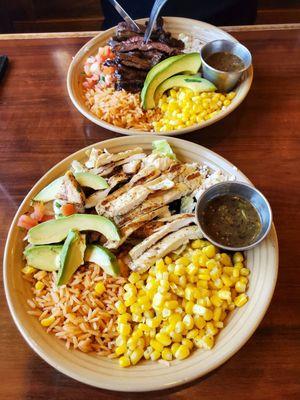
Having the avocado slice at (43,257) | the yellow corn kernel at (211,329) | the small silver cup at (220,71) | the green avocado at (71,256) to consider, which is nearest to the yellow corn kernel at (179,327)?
the yellow corn kernel at (211,329)

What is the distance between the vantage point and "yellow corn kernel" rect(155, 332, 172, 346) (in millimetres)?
1635

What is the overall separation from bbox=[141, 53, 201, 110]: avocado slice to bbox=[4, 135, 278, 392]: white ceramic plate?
133 cm

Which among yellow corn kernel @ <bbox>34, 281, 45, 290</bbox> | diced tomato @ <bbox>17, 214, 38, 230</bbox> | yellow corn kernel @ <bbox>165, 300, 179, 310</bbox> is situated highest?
diced tomato @ <bbox>17, 214, 38, 230</bbox>

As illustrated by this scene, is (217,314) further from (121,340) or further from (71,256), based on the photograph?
(71,256)

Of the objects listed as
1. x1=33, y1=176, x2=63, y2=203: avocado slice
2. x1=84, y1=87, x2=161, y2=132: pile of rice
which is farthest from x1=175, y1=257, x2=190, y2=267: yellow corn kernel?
x1=84, y1=87, x2=161, y2=132: pile of rice

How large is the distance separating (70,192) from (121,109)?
35.7 inches

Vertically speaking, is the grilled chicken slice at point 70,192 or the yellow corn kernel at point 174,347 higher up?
the grilled chicken slice at point 70,192

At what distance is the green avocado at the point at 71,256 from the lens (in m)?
1.76

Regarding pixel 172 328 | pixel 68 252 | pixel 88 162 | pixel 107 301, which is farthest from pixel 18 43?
pixel 172 328

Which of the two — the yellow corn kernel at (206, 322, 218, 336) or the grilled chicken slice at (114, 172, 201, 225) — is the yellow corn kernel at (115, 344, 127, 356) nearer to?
the yellow corn kernel at (206, 322, 218, 336)

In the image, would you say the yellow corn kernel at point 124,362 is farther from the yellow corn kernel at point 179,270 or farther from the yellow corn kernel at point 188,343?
the yellow corn kernel at point 179,270

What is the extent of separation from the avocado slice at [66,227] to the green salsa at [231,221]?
1.62ft

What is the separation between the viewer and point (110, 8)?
12.0ft

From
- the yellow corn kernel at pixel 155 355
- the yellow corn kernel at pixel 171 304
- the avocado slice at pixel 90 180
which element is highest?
the avocado slice at pixel 90 180
